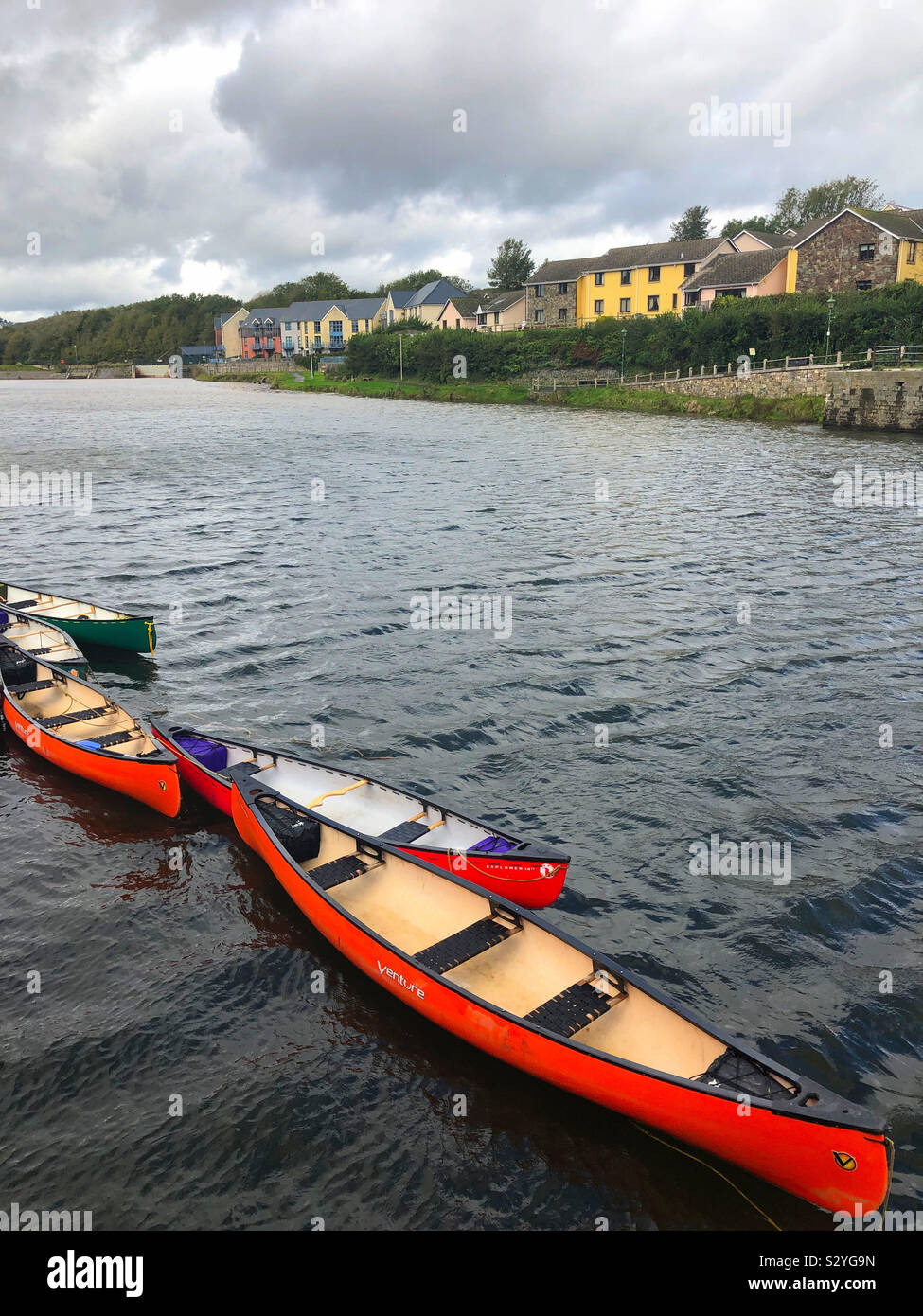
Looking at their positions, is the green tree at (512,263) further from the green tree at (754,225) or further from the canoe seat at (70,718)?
the canoe seat at (70,718)

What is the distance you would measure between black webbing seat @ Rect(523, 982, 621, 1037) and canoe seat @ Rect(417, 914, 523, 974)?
109cm

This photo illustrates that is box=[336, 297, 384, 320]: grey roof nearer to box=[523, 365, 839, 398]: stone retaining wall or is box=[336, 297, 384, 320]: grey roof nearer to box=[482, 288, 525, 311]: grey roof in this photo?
box=[482, 288, 525, 311]: grey roof

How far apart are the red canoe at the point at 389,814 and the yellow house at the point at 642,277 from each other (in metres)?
101

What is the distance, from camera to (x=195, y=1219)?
8398mm

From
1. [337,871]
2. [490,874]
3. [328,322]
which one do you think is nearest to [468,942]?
[490,874]

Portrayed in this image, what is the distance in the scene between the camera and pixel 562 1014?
9648mm

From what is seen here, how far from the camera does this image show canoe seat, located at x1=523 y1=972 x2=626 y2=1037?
9500mm

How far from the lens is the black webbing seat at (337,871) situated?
12141 millimetres

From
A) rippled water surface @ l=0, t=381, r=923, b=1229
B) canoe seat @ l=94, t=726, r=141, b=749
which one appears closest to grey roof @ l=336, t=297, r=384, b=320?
rippled water surface @ l=0, t=381, r=923, b=1229

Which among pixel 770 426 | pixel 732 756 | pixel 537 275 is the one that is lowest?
pixel 732 756

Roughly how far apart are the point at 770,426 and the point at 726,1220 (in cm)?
6883

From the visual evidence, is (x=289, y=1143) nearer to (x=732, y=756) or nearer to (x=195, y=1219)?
(x=195, y=1219)

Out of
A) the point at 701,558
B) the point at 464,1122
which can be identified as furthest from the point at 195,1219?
the point at 701,558

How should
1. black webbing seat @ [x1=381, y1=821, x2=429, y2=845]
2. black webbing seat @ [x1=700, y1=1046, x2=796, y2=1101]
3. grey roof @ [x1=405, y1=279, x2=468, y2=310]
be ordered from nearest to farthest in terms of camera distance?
black webbing seat @ [x1=700, y1=1046, x2=796, y2=1101], black webbing seat @ [x1=381, y1=821, x2=429, y2=845], grey roof @ [x1=405, y1=279, x2=468, y2=310]
